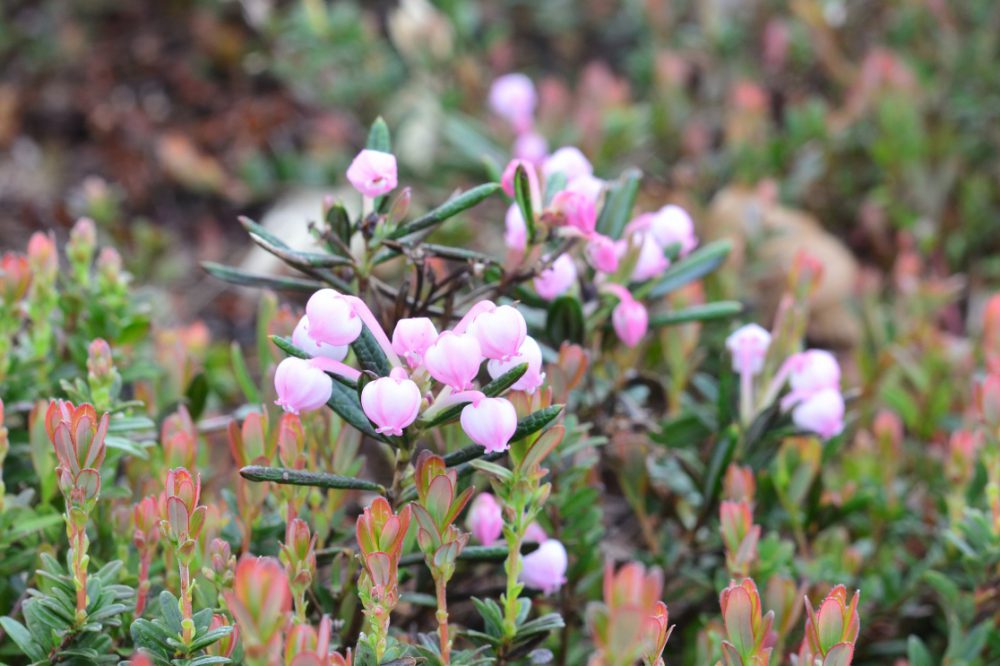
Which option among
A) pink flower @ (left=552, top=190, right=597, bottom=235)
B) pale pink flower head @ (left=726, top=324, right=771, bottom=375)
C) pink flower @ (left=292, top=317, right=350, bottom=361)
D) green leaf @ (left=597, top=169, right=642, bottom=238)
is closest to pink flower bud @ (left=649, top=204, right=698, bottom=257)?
green leaf @ (left=597, top=169, right=642, bottom=238)

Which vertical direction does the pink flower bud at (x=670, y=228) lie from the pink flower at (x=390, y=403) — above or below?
below

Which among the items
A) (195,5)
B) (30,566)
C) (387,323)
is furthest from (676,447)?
(195,5)

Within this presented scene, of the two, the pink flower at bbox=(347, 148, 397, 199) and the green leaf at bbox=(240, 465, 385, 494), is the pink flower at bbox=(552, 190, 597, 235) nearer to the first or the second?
the pink flower at bbox=(347, 148, 397, 199)

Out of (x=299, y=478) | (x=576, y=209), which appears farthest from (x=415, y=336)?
(x=576, y=209)

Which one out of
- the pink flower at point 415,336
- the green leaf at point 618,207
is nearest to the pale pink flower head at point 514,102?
the green leaf at point 618,207

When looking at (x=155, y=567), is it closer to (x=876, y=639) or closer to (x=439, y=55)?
(x=876, y=639)

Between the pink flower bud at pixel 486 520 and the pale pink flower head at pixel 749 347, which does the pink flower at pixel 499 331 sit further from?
the pale pink flower head at pixel 749 347

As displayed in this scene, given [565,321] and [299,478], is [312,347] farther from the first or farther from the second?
[565,321]
